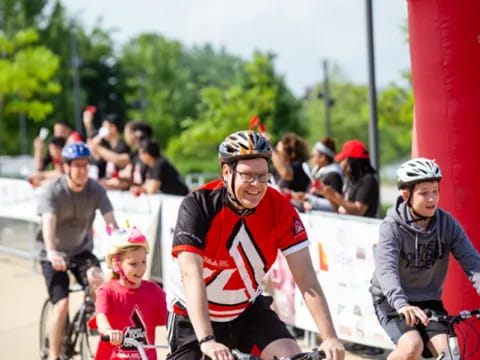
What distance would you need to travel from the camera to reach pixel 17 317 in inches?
406

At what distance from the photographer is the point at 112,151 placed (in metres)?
11.8

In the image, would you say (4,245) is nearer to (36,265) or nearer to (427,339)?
(36,265)

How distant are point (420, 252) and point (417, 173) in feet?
1.60

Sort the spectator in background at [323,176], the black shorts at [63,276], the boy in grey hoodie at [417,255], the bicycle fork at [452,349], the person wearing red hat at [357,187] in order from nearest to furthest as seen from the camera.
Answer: the bicycle fork at [452,349]
the boy in grey hoodie at [417,255]
the black shorts at [63,276]
the person wearing red hat at [357,187]
the spectator in background at [323,176]

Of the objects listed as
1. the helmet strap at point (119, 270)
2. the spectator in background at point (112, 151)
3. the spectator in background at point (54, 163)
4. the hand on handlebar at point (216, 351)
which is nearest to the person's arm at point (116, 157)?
the spectator in background at point (112, 151)

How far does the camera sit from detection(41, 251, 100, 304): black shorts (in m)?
7.34

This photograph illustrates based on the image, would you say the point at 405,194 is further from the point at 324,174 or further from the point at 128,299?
the point at 324,174

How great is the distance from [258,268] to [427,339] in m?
1.38

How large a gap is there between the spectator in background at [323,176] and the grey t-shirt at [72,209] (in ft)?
6.68

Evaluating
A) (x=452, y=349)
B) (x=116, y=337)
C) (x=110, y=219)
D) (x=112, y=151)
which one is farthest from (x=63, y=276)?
(x=112, y=151)

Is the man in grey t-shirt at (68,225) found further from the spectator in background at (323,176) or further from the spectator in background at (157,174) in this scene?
the spectator in background at (157,174)

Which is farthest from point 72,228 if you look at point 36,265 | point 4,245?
point 4,245

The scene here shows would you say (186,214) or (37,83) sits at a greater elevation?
(37,83)

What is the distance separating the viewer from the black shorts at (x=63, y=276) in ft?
24.1
